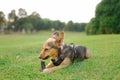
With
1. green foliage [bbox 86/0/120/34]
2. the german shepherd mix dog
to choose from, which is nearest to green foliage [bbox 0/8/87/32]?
green foliage [bbox 86/0/120/34]

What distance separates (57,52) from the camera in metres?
8.75

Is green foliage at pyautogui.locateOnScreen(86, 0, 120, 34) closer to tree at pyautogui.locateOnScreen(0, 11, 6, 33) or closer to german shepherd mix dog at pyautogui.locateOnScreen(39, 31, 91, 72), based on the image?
tree at pyautogui.locateOnScreen(0, 11, 6, 33)

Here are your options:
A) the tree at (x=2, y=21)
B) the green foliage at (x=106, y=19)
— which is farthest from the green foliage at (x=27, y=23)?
the green foliage at (x=106, y=19)

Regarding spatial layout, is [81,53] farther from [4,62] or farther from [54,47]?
[4,62]

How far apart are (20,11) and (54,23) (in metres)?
8.11

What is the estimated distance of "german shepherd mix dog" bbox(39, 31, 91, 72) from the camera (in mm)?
8523

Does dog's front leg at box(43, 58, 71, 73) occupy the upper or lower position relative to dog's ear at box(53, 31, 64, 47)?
lower

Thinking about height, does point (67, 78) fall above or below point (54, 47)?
below

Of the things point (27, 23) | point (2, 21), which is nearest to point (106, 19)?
point (2, 21)

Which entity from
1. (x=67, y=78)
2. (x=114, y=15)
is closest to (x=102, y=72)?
(x=67, y=78)

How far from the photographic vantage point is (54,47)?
861cm

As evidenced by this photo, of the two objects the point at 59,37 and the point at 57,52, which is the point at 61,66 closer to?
the point at 57,52

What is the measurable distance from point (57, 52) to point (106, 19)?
112 ft

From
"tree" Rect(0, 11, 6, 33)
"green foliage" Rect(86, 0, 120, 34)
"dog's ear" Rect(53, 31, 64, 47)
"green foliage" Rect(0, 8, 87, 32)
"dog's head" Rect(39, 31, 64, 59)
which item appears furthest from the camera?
"green foliage" Rect(0, 8, 87, 32)
